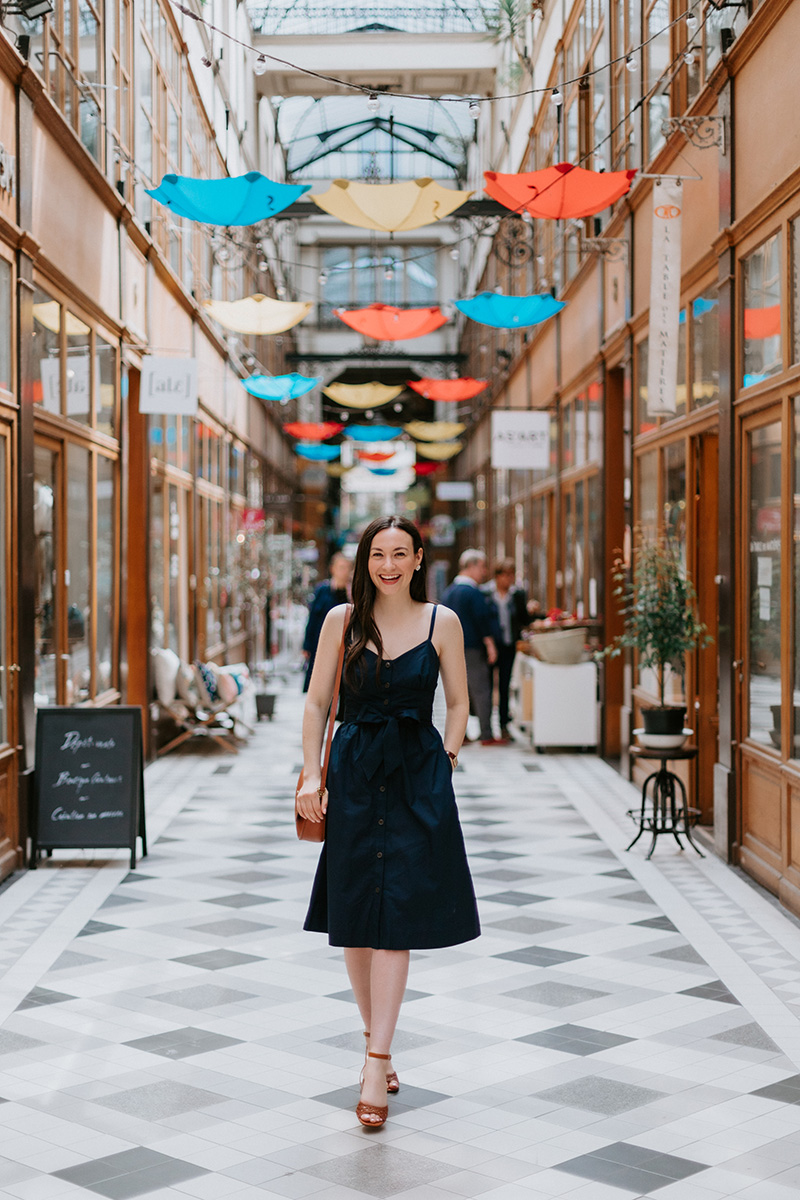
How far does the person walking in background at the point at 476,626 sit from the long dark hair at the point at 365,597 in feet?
25.6

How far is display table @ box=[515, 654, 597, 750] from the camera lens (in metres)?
11.8

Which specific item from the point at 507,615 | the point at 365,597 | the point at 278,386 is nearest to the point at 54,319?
the point at 365,597

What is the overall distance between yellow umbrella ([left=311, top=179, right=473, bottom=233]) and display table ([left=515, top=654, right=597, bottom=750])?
4534 millimetres

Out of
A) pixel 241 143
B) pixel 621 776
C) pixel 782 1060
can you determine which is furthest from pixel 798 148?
pixel 241 143

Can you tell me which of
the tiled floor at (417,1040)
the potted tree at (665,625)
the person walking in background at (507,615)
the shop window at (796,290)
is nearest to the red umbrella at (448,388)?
the person walking in background at (507,615)

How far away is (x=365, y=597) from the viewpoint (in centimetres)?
379

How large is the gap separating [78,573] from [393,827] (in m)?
6.02

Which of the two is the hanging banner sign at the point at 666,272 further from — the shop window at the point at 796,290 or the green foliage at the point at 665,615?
the shop window at the point at 796,290

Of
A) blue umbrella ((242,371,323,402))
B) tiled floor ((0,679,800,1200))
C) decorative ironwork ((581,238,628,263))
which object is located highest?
decorative ironwork ((581,238,628,263))

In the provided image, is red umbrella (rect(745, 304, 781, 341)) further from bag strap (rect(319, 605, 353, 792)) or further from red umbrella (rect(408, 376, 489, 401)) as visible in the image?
red umbrella (rect(408, 376, 489, 401))

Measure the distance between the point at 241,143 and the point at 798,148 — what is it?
1378 centimetres

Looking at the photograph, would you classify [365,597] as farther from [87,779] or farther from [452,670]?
[87,779]

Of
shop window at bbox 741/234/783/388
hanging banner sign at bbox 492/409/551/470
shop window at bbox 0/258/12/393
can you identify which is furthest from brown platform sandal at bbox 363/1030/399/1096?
hanging banner sign at bbox 492/409/551/470

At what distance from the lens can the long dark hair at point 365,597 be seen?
3.72 metres
